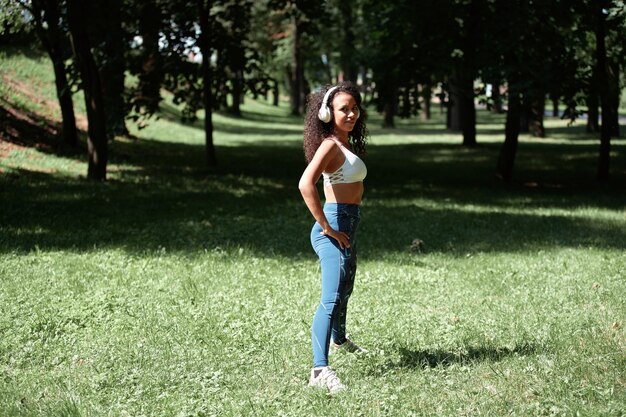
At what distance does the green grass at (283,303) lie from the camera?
17.8 ft

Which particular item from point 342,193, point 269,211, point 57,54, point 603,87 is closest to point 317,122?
A: point 342,193

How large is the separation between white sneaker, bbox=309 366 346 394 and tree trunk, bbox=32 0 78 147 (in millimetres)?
15125

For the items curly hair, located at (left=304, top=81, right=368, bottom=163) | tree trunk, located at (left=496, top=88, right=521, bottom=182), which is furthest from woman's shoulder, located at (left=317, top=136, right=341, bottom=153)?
tree trunk, located at (left=496, top=88, right=521, bottom=182)

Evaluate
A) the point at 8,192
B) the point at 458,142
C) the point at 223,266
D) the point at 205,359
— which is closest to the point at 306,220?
the point at 223,266

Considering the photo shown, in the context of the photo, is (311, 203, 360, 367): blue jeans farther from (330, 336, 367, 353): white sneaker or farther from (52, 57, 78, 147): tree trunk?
(52, 57, 78, 147): tree trunk

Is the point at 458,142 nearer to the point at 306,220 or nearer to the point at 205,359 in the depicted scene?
the point at 306,220

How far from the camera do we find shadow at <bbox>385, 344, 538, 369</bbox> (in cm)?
610

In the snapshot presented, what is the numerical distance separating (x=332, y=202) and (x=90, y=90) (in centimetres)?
1346

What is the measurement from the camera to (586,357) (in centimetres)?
604

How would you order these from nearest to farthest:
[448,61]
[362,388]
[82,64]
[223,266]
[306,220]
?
[362,388]
[223,266]
[306,220]
[82,64]
[448,61]

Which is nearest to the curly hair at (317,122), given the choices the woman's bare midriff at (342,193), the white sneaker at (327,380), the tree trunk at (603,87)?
the woman's bare midriff at (342,193)

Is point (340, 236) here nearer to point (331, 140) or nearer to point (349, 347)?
point (331, 140)

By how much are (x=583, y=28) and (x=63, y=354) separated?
1607 cm

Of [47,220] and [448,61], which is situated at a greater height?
[448,61]
